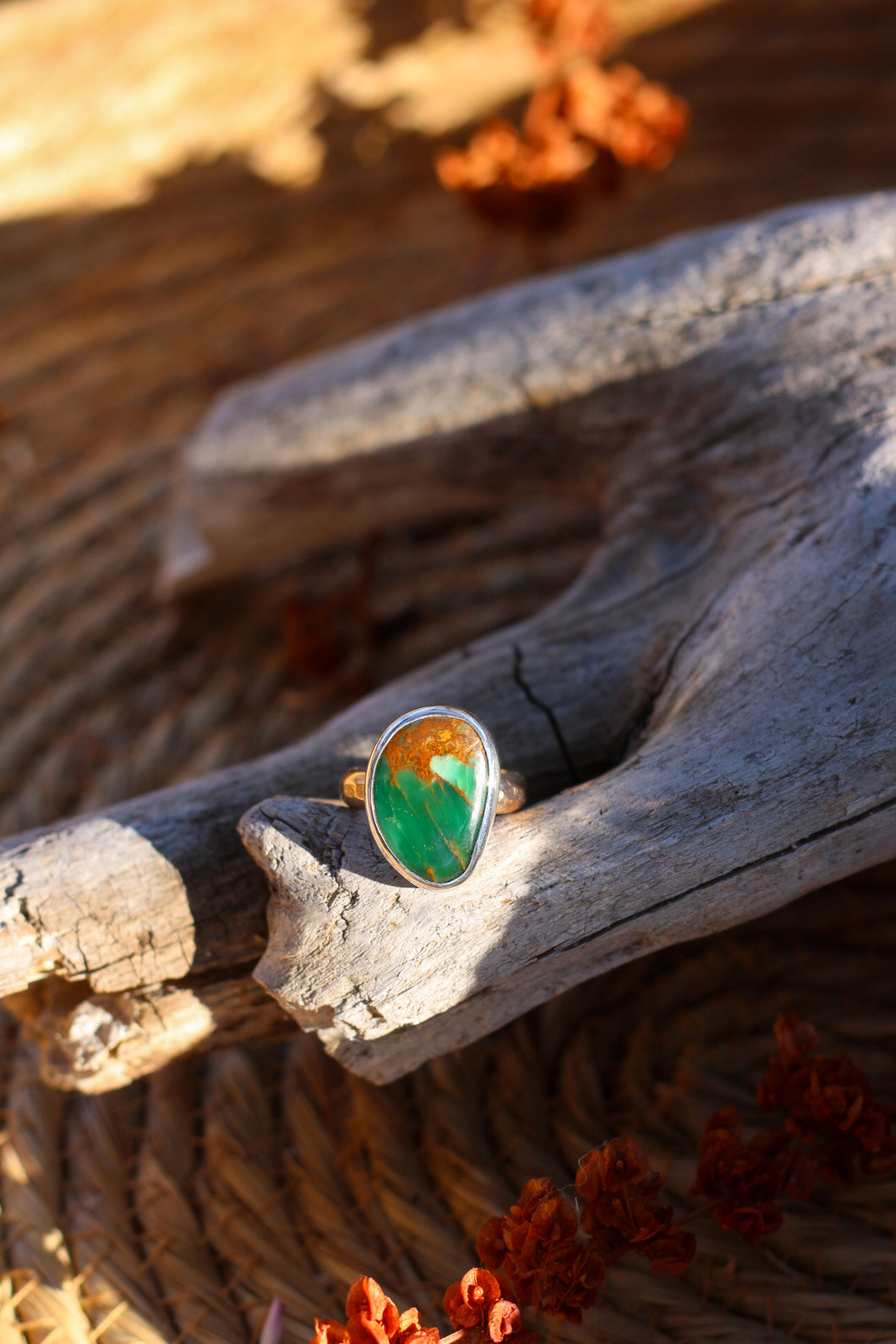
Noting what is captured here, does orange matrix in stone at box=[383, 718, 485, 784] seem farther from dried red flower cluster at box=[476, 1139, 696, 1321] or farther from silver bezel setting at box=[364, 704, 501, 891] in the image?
dried red flower cluster at box=[476, 1139, 696, 1321]

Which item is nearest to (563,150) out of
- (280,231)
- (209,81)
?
(280,231)

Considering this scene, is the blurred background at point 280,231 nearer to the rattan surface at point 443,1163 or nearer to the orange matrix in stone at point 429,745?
the rattan surface at point 443,1163

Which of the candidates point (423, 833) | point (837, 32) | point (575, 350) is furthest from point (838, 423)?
point (837, 32)

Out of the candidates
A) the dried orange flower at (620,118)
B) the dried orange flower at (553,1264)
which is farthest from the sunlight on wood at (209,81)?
the dried orange flower at (553,1264)

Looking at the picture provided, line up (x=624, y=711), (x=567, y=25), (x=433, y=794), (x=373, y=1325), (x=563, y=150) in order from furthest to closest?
(x=567, y=25) → (x=563, y=150) → (x=624, y=711) → (x=433, y=794) → (x=373, y=1325)

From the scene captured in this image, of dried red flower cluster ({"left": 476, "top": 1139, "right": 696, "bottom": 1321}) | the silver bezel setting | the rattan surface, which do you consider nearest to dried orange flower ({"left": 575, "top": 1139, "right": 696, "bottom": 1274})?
dried red flower cluster ({"left": 476, "top": 1139, "right": 696, "bottom": 1321})

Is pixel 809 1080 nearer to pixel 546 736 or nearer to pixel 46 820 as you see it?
pixel 546 736

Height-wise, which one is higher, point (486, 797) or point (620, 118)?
→ point (620, 118)

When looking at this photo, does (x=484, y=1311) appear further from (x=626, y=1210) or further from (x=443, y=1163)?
(x=443, y=1163)
